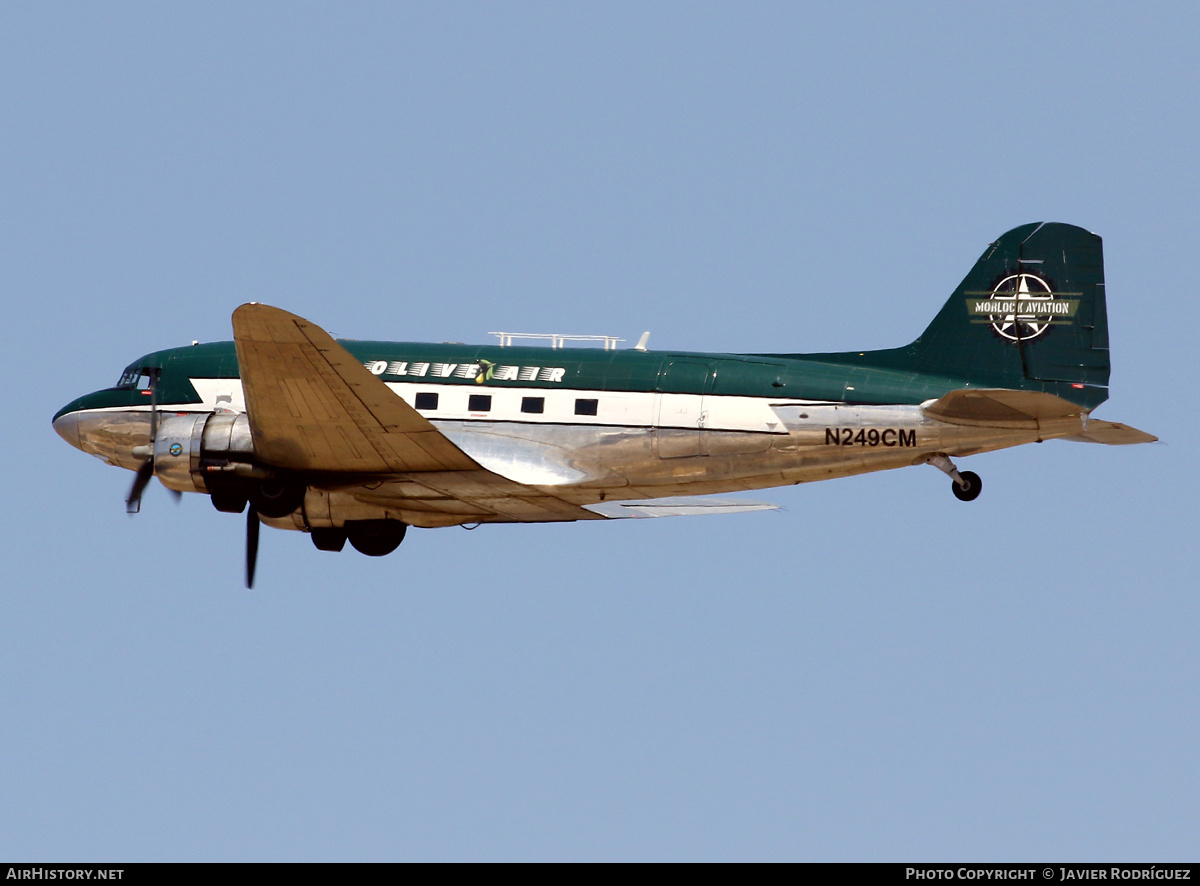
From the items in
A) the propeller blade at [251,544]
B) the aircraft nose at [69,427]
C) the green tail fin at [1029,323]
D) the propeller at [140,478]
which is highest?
the green tail fin at [1029,323]

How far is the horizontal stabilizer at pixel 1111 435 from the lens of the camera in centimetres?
2244

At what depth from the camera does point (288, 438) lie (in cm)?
2338

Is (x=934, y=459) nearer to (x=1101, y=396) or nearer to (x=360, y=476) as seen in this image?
(x=1101, y=396)

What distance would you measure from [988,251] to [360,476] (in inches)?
390

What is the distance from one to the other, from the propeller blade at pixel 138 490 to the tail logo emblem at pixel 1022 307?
13.0 metres

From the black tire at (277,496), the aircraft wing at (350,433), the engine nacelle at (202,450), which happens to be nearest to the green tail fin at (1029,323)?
the aircraft wing at (350,433)

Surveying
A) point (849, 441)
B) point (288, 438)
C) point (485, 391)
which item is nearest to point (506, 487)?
point (485, 391)

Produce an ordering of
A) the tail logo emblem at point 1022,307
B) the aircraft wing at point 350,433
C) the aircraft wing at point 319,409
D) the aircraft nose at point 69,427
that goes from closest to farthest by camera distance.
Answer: the aircraft wing at point 319,409
the aircraft wing at point 350,433
the tail logo emblem at point 1022,307
the aircraft nose at point 69,427

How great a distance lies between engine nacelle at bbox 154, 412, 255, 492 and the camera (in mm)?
23969

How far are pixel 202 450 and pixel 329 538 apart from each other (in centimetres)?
289

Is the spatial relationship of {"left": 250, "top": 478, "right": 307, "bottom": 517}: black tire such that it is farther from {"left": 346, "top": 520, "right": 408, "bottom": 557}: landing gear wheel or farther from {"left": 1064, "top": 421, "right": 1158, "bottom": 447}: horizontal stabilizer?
{"left": 1064, "top": 421, "right": 1158, "bottom": 447}: horizontal stabilizer

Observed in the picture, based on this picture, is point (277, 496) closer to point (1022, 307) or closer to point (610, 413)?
point (610, 413)

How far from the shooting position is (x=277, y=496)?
79.4 ft

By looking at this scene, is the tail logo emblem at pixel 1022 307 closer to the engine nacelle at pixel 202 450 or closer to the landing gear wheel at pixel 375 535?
the landing gear wheel at pixel 375 535
